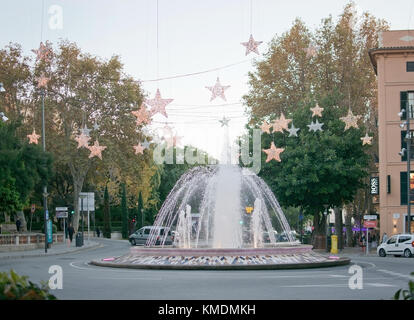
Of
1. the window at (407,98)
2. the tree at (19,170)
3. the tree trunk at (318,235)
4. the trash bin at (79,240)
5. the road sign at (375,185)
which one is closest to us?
the tree at (19,170)

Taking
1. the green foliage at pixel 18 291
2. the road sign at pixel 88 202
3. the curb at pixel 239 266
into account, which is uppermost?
the green foliage at pixel 18 291

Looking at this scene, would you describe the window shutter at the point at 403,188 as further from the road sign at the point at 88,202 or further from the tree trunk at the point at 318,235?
the road sign at the point at 88,202

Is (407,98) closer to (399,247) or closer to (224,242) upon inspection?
(399,247)

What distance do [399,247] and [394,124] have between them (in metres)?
13.8

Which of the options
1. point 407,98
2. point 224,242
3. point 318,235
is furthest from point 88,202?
point 224,242

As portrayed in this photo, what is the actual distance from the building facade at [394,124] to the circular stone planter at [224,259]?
25.0m

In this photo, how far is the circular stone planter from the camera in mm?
24438

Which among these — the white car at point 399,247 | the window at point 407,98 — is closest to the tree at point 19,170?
the white car at point 399,247

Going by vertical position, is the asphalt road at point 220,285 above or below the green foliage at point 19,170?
below

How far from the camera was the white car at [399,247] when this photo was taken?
132ft

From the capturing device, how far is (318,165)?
4797 centimetres

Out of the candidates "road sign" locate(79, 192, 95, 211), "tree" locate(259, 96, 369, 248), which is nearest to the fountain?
"tree" locate(259, 96, 369, 248)
